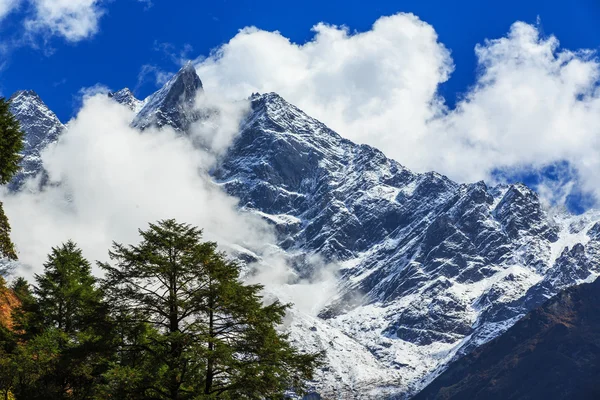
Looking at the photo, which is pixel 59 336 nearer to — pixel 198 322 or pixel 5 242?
pixel 5 242

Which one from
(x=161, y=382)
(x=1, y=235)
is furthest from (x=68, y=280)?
(x=161, y=382)

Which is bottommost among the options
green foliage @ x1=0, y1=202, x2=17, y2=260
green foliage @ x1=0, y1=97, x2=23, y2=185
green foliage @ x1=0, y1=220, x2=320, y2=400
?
green foliage @ x1=0, y1=220, x2=320, y2=400

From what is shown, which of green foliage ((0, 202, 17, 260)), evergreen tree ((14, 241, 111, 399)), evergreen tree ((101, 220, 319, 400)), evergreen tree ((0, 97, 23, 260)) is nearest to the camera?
evergreen tree ((101, 220, 319, 400))

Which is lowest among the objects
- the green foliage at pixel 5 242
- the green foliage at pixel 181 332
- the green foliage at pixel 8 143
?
the green foliage at pixel 181 332

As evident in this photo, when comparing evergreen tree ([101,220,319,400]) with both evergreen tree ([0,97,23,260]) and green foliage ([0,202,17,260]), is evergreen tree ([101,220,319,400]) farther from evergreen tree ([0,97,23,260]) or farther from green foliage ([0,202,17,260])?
evergreen tree ([0,97,23,260])

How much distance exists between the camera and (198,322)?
29406 millimetres

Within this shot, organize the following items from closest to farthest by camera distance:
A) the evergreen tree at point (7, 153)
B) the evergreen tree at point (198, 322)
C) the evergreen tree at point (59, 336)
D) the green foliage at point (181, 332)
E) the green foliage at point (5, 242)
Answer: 1. the green foliage at point (181, 332)
2. the evergreen tree at point (198, 322)
3. the green foliage at point (5, 242)
4. the evergreen tree at point (7, 153)
5. the evergreen tree at point (59, 336)

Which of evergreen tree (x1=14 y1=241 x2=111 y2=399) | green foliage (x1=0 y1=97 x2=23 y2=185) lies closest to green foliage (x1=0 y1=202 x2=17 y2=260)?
green foliage (x1=0 y1=97 x2=23 y2=185)

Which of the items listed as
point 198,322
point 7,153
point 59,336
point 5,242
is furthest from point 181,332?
point 59,336

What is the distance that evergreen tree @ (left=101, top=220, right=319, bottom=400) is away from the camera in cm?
2817

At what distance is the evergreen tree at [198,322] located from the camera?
92.4 ft

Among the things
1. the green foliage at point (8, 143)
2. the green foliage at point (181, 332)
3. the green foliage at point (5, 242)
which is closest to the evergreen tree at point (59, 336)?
the green foliage at point (181, 332)

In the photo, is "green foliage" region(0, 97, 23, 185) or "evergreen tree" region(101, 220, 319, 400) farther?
"green foliage" region(0, 97, 23, 185)

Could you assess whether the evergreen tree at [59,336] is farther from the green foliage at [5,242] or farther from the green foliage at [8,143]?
the green foliage at [8,143]
